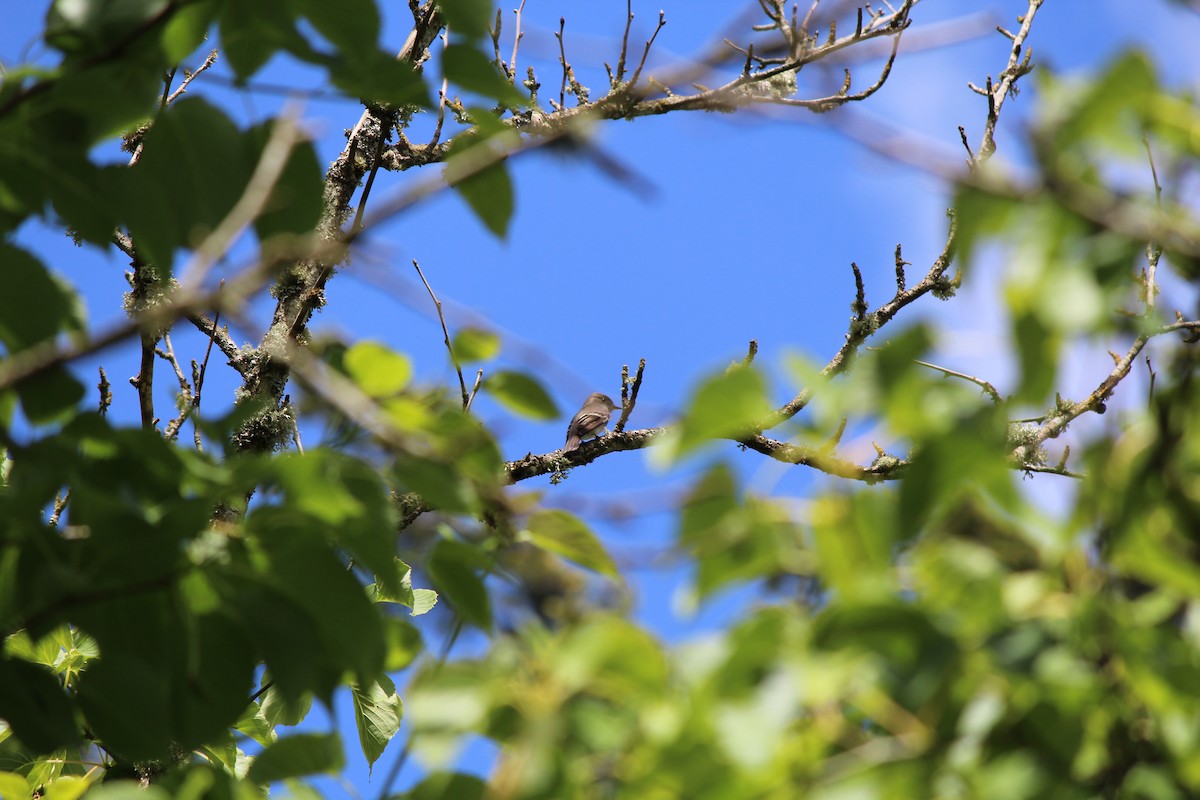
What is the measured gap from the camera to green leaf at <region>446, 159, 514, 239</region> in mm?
1168

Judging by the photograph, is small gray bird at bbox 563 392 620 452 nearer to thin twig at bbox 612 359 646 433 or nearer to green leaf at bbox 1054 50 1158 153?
thin twig at bbox 612 359 646 433

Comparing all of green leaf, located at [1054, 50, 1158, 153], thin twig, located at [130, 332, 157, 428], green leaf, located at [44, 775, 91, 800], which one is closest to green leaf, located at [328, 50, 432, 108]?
green leaf, located at [1054, 50, 1158, 153]

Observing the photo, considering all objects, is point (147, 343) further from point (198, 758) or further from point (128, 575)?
point (128, 575)

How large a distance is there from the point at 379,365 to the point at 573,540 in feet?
0.75

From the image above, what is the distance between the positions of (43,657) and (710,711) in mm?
2027

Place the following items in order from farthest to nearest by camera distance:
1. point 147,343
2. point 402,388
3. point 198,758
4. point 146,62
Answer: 1. point 147,343
2. point 198,758
3. point 146,62
4. point 402,388

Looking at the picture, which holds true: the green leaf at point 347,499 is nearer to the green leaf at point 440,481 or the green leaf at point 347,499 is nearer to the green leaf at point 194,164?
the green leaf at point 440,481

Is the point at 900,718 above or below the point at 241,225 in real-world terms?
below

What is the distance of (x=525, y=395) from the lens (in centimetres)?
94

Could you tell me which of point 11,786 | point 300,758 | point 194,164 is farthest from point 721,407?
point 11,786

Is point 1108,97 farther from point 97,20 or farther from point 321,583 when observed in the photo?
point 97,20

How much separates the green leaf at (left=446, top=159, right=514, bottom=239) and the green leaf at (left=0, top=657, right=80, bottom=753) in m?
0.70

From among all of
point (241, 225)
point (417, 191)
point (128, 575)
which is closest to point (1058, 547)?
point (417, 191)

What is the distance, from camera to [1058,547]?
0.70 meters
